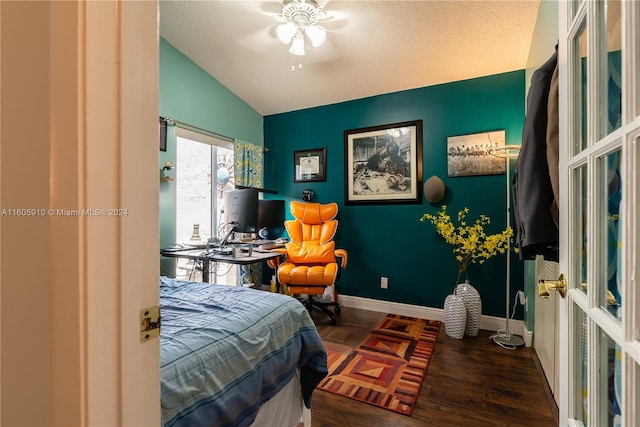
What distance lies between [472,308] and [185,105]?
344 cm

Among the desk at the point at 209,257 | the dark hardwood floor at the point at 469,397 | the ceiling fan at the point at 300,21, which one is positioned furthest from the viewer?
the desk at the point at 209,257

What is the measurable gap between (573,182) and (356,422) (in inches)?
60.4

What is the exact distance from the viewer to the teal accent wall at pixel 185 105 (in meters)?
2.87

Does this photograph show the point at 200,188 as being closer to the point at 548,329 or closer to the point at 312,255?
the point at 312,255

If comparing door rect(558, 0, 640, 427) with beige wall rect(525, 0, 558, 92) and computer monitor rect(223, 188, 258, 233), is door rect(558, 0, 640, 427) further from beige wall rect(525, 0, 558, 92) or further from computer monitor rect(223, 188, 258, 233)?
computer monitor rect(223, 188, 258, 233)

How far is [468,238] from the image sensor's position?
2.73 m

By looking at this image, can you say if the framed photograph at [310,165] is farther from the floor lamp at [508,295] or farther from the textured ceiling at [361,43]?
the floor lamp at [508,295]

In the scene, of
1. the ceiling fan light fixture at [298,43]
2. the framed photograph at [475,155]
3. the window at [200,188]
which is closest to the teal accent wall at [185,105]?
the window at [200,188]

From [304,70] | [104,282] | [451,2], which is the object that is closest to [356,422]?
[104,282]

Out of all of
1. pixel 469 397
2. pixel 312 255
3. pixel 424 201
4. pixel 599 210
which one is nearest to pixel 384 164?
pixel 424 201

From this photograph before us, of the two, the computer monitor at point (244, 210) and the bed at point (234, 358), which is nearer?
the bed at point (234, 358)

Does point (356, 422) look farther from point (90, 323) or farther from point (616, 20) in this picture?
point (616, 20)

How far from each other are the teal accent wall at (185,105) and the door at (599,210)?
3.01m

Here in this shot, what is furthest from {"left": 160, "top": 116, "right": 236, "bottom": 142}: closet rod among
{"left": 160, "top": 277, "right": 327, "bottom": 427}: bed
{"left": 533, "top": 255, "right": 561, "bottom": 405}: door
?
{"left": 533, "top": 255, "right": 561, "bottom": 405}: door
